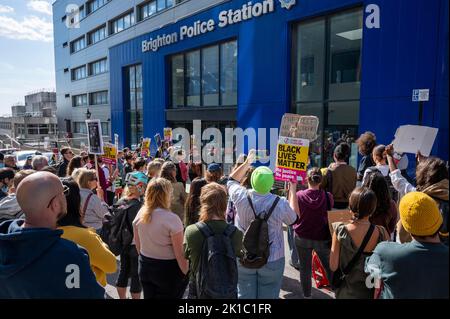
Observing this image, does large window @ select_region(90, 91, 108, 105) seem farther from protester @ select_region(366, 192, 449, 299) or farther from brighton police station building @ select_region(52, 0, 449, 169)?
protester @ select_region(366, 192, 449, 299)

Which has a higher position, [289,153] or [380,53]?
[380,53]

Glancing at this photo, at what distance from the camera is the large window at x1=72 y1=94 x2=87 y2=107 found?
3601 cm

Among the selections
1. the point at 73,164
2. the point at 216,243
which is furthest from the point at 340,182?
the point at 73,164

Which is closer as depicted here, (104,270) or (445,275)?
(445,275)

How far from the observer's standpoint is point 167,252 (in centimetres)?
324

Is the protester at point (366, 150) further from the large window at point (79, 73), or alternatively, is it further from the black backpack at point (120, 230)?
the large window at point (79, 73)

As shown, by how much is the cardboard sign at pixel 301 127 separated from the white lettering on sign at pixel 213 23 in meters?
7.95

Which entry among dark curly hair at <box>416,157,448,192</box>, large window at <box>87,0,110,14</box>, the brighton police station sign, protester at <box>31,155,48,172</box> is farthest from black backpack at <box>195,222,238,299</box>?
large window at <box>87,0,110,14</box>

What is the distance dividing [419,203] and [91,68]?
36997 mm

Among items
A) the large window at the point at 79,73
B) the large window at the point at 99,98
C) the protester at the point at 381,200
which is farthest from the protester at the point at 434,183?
the large window at the point at 79,73

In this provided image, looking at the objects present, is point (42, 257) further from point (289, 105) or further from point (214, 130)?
point (214, 130)

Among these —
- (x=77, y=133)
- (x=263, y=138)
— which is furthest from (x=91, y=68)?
(x=263, y=138)

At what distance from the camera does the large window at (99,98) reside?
31688 millimetres
